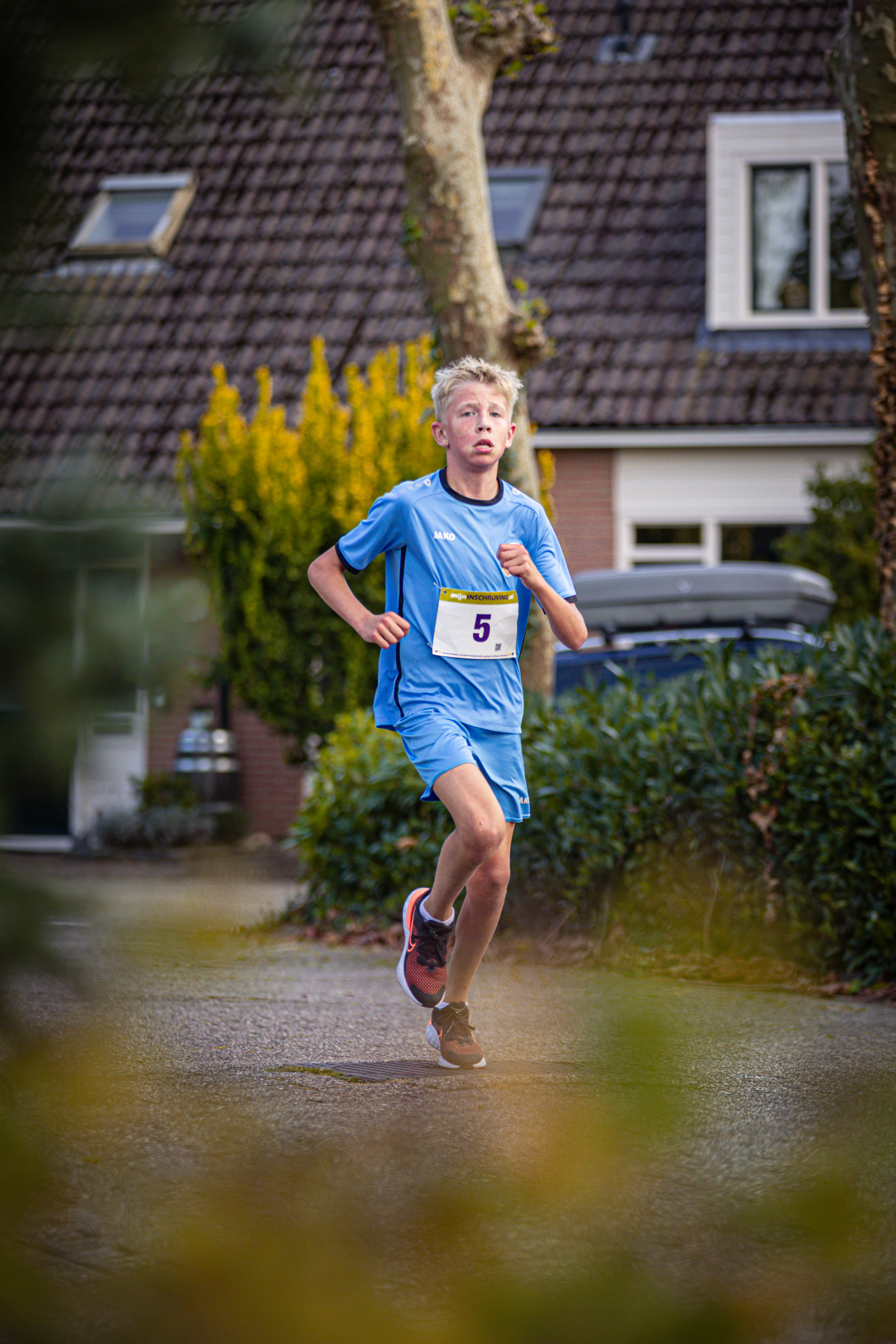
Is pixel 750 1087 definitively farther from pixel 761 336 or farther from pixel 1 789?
pixel 761 336

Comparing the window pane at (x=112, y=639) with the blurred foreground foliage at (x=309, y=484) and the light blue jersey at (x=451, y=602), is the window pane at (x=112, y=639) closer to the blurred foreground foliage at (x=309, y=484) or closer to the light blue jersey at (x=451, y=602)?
the light blue jersey at (x=451, y=602)

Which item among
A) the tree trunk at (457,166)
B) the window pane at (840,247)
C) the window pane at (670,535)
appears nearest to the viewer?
A: the tree trunk at (457,166)

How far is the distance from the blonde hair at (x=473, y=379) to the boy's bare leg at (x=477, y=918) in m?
1.09

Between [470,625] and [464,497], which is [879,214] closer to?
[464,497]

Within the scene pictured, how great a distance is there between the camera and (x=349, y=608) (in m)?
4.09

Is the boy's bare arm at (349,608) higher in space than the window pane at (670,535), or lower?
lower

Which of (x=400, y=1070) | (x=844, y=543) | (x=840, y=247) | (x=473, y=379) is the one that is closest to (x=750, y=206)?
(x=840, y=247)

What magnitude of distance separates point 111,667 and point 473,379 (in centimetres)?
341

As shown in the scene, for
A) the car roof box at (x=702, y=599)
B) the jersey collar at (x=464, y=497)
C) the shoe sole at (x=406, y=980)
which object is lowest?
the shoe sole at (x=406, y=980)

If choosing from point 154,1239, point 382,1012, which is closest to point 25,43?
point 154,1239

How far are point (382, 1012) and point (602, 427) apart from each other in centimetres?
851

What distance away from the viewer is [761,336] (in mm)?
13492

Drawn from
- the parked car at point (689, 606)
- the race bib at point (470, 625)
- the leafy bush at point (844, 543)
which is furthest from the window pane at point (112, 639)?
the leafy bush at point (844, 543)

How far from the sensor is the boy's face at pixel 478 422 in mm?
4102
